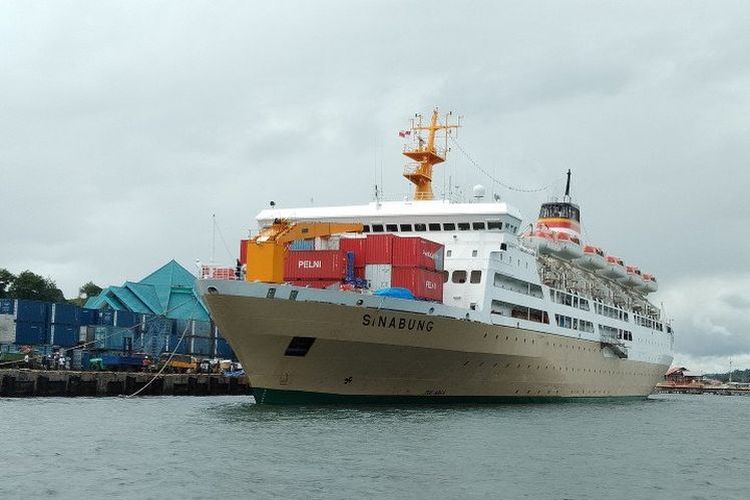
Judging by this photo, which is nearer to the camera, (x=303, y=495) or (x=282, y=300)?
(x=303, y=495)

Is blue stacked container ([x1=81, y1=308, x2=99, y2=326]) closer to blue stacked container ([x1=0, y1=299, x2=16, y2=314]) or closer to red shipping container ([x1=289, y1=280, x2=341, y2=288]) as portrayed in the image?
blue stacked container ([x1=0, y1=299, x2=16, y2=314])

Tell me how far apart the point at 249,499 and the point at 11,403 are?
24350 mm

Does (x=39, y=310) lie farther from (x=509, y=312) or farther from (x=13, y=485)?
(x=13, y=485)

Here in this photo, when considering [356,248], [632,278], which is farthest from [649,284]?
[356,248]

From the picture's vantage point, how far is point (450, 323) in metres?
32.8

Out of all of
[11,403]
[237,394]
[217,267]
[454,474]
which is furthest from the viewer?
[237,394]

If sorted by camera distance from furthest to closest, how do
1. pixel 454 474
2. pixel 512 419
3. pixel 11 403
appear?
pixel 11 403 → pixel 512 419 → pixel 454 474

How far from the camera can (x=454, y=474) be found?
63.0ft

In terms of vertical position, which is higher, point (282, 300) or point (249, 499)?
point (282, 300)

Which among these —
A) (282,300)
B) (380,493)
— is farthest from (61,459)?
(282,300)

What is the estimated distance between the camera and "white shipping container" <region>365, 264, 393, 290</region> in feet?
107

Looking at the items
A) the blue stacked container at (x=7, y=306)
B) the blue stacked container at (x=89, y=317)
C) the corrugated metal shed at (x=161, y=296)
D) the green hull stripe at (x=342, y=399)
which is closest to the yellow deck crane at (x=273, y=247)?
the green hull stripe at (x=342, y=399)

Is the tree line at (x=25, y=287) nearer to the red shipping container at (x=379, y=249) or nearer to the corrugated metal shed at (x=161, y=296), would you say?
the corrugated metal shed at (x=161, y=296)

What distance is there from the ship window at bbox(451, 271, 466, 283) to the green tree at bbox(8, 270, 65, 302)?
64.9 metres
